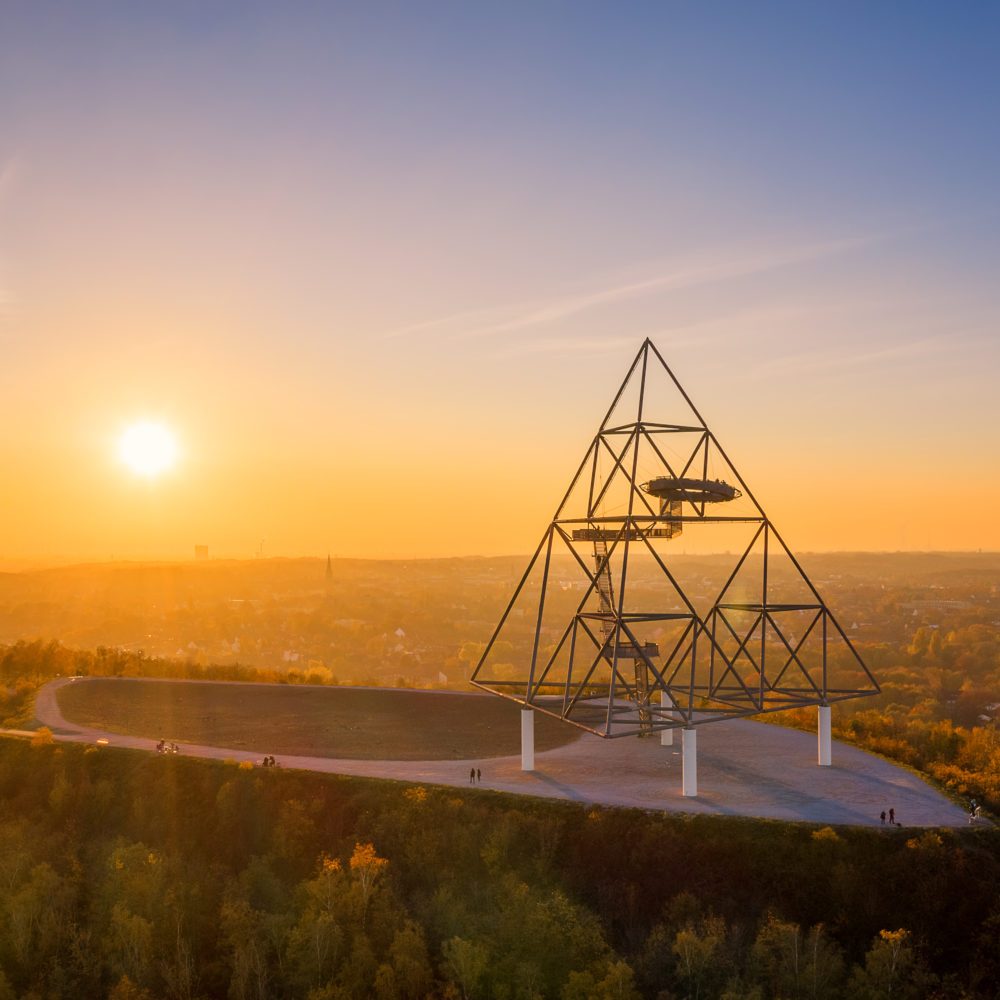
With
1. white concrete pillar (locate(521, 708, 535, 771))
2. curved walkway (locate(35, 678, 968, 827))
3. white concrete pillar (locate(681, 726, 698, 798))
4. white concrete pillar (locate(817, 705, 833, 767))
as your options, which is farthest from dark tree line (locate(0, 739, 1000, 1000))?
white concrete pillar (locate(817, 705, 833, 767))

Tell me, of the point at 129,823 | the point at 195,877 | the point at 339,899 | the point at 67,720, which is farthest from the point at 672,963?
the point at 67,720

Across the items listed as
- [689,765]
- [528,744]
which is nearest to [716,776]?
[689,765]

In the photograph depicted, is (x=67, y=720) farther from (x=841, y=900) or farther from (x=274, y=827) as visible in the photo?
(x=841, y=900)

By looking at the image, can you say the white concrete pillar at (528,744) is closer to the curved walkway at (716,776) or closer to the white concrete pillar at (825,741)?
the curved walkway at (716,776)

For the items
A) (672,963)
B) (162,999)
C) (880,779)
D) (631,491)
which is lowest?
(162,999)

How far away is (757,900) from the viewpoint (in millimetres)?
31578

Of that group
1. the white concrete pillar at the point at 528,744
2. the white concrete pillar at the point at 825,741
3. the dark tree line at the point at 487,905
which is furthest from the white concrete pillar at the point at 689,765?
the white concrete pillar at the point at 825,741

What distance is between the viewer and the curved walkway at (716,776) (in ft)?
119

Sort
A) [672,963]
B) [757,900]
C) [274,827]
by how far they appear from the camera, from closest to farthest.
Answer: [672,963], [757,900], [274,827]

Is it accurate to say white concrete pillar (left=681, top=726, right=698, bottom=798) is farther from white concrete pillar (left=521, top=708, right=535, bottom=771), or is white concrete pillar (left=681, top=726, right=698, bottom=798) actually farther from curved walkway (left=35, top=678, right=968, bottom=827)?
white concrete pillar (left=521, top=708, right=535, bottom=771)

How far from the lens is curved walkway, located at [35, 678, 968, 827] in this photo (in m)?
36.3

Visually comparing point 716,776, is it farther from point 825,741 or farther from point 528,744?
point 528,744

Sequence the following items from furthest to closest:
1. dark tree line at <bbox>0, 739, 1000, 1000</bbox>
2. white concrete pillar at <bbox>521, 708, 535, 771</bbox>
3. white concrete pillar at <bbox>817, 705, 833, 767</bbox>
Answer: white concrete pillar at <bbox>521, 708, 535, 771</bbox>
white concrete pillar at <bbox>817, 705, 833, 767</bbox>
dark tree line at <bbox>0, 739, 1000, 1000</bbox>

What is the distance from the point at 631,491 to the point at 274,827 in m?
22.3
